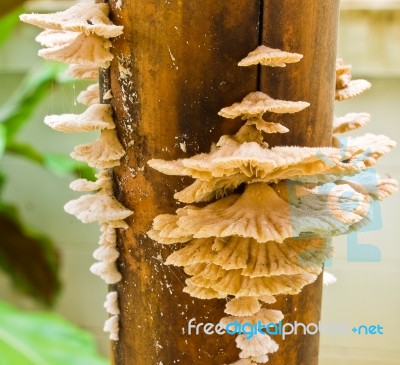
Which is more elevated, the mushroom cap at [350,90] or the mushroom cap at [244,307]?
the mushroom cap at [350,90]

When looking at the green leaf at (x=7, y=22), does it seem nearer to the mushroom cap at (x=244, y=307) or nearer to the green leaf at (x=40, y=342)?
the green leaf at (x=40, y=342)

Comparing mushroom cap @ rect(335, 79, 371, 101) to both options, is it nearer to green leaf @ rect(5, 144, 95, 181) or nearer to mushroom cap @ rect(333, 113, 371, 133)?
mushroom cap @ rect(333, 113, 371, 133)

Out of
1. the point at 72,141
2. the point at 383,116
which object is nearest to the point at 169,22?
the point at 383,116

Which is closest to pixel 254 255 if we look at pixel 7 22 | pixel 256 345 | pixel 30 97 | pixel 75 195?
pixel 256 345

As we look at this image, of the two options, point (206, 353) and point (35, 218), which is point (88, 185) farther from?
point (35, 218)

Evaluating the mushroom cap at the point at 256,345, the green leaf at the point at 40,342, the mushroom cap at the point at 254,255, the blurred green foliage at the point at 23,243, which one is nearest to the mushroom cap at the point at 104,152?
the mushroom cap at the point at 254,255

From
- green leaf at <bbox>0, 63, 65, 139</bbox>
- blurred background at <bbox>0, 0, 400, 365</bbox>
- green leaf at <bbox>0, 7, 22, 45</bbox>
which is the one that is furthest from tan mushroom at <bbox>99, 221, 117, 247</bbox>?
green leaf at <bbox>0, 7, 22, 45</bbox>

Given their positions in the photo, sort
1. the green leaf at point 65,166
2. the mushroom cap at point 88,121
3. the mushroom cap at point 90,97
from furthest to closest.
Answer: the green leaf at point 65,166 → the mushroom cap at point 90,97 → the mushroom cap at point 88,121
